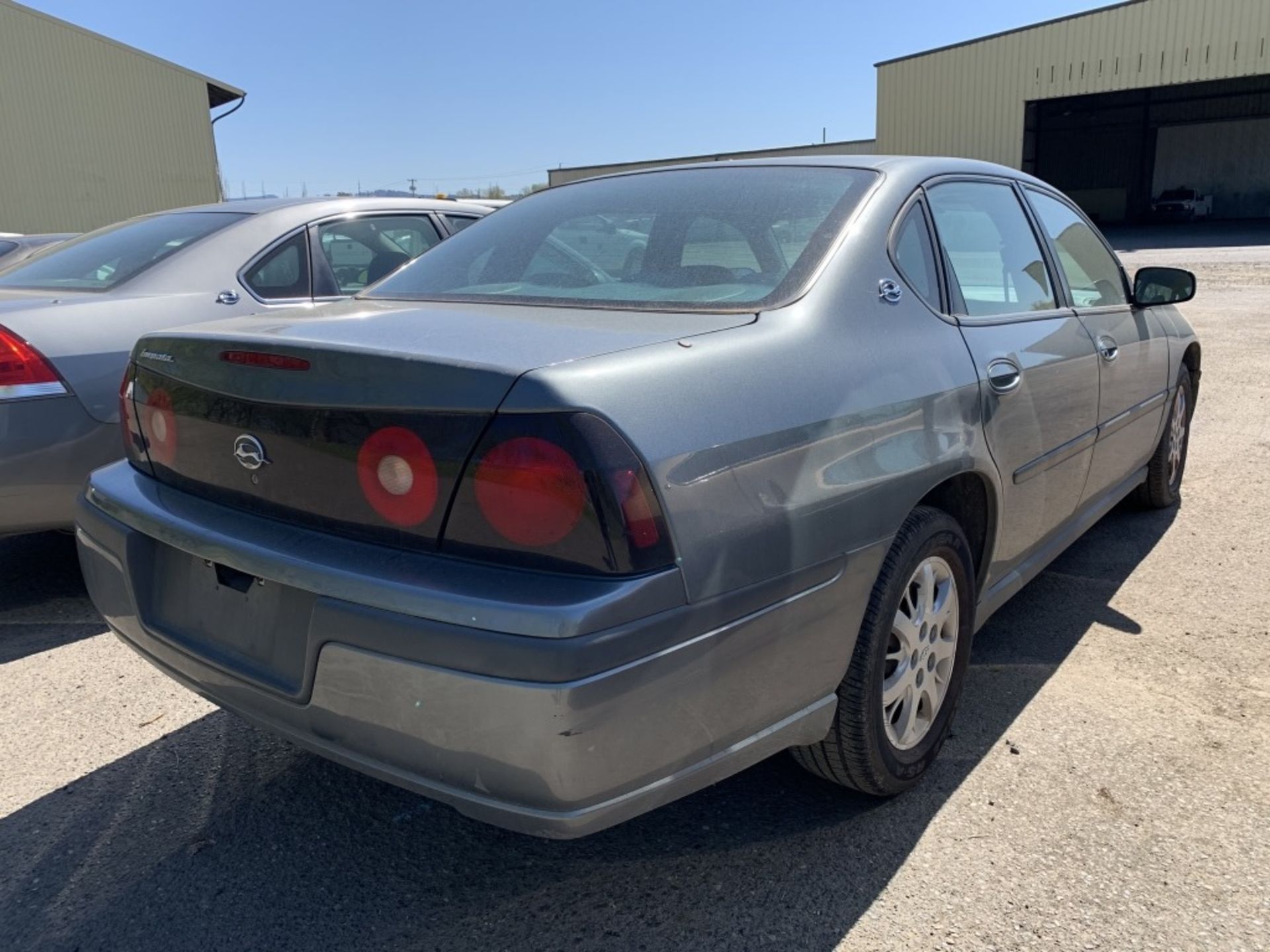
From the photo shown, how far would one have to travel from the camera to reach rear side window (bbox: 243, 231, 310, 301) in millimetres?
4309

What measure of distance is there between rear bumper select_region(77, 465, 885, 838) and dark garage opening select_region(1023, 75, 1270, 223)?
44667mm

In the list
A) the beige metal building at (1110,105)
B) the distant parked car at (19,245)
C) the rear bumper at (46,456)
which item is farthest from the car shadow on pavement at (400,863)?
the beige metal building at (1110,105)

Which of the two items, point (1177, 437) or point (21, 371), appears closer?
point (21, 371)

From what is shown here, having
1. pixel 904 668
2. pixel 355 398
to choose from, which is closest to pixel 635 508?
pixel 355 398

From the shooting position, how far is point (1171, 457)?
4.62 metres

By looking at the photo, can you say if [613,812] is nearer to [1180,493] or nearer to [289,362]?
[289,362]

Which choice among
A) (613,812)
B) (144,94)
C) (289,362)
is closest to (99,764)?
(289,362)

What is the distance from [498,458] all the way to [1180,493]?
4.53 meters

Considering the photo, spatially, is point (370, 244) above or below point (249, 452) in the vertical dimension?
above

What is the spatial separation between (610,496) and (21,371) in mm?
2733

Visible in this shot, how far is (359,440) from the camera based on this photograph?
1821mm

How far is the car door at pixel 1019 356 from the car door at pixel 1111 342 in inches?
5.3

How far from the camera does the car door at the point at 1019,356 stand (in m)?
2.66

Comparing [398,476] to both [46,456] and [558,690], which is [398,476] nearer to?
[558,690]
